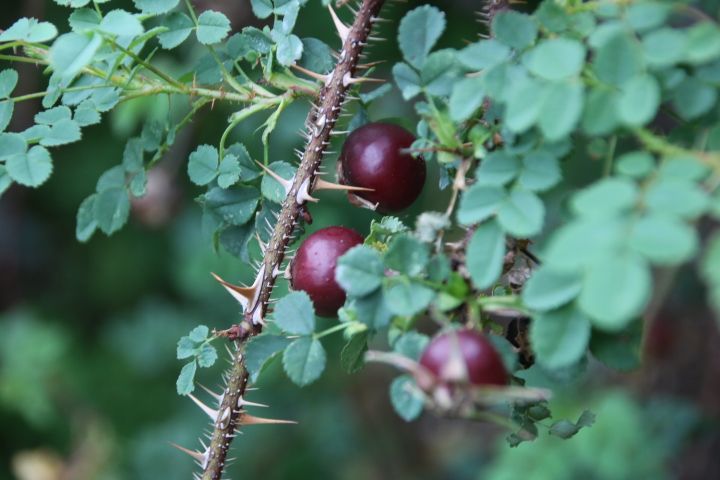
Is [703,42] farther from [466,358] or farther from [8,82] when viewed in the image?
[8,82]

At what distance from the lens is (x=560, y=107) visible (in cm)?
71

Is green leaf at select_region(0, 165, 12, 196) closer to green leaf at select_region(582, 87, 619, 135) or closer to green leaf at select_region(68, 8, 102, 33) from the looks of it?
green leaf at select_region(68, 8, 102, 33)

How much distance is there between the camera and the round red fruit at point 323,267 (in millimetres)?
968

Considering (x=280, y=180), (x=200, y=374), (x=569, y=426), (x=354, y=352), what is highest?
(x=280, y=180)

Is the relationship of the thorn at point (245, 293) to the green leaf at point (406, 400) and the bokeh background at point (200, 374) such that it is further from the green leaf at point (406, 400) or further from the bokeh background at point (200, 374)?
the bokeh background at point (200, 374)

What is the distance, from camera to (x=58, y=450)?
3205 mm

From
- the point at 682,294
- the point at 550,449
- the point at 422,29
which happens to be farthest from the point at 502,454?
the point at 422,29

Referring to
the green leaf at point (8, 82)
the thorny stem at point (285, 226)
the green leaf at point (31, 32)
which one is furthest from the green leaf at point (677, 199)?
the green leaf at point (8, 82)

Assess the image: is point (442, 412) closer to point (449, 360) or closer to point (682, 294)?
point (449, 360)

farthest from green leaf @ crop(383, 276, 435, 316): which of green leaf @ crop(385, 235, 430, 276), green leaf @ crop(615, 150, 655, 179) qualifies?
green leaf @ crop(615, 150, 655, 179)

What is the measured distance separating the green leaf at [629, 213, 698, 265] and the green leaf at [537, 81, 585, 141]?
121mm

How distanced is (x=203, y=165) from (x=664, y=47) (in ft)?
1.99

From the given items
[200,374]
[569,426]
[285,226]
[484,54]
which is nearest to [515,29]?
[484,54]

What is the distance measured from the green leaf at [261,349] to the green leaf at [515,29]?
400 millimetres
